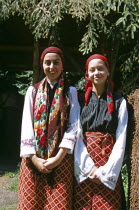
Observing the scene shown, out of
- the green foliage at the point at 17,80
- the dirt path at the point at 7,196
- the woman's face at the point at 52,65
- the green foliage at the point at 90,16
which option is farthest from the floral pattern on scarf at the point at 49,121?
the green foliage at the point at 17,80

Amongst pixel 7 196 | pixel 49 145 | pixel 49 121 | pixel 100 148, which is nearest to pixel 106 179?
pixel 100 148

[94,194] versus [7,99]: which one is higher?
[7,99]

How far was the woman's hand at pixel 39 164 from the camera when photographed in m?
2.73

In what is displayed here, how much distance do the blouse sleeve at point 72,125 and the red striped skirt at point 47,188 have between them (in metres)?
0.13

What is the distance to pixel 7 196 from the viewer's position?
A: 486 centimetres

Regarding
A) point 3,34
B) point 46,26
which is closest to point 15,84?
point 3,34

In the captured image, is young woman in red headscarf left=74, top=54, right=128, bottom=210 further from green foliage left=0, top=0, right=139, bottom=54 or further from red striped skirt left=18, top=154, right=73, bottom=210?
green foliage left=0, top=0, right=139, bottom=54

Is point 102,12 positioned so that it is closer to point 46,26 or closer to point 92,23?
point 92,23

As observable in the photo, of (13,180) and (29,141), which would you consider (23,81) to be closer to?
(13,180)

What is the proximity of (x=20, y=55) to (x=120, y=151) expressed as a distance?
17.5 feet

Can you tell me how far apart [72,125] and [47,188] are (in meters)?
0.56

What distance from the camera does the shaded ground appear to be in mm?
4434

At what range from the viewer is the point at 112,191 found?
2.76 metres

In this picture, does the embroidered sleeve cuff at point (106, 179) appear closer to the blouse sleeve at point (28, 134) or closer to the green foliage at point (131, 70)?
the blouse sleeve at point (28, 134)
